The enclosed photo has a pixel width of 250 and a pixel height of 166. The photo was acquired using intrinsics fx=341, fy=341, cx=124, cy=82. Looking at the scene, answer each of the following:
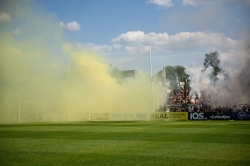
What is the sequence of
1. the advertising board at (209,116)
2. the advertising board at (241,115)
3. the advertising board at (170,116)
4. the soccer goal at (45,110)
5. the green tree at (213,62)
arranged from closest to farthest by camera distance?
the advertising board at (241,115) < the advertising board at (209,116) < the advertising board at (170,116) < the soccer goal at (45,110) < the green tree at (213,62)

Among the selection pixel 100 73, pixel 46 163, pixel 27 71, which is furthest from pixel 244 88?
pixel 46 163

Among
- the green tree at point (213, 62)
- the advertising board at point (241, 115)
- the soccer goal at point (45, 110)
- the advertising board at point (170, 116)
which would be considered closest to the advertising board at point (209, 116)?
the advertising board at point (241, 115)

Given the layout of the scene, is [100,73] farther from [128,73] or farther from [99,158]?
[99,158]

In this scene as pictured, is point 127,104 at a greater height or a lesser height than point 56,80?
lesser

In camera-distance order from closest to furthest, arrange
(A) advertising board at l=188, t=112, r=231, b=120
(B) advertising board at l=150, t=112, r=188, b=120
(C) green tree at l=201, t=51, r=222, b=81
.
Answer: (A) advertising board at l=188, t=112, r=231, b=120 → (B) advertising board at l=150, t=112, r=188, b=120 → (C) green tree at l=201, t=51, r=222, b=81

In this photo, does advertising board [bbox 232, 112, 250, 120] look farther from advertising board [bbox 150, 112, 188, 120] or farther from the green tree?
the green tree

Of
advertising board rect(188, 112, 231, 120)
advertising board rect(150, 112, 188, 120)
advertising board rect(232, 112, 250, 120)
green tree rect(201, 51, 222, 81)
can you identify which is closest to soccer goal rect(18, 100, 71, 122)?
advertising board rect(150, 112, 188, 120)

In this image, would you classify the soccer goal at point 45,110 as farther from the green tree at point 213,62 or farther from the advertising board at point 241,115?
the green tree at point 213,62

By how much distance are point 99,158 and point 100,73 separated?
42216 mm

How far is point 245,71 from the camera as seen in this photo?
53531 millimetres

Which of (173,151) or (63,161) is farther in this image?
(173,151)

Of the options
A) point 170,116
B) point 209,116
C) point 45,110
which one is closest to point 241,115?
point 209,116

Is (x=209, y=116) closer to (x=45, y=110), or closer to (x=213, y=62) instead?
(x=45, y=110)

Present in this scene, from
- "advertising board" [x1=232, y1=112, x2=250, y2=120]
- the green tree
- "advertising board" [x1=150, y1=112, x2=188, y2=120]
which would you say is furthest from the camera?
the green tree
